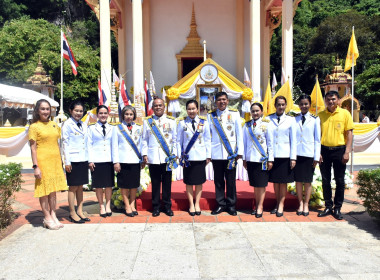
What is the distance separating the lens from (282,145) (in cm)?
452

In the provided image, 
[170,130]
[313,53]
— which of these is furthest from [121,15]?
[313,53]

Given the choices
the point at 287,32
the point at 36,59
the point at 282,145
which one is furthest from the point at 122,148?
the point at 36,59

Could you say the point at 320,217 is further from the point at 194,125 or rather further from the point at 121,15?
the point at 121,15

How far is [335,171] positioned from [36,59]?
72.8 feet

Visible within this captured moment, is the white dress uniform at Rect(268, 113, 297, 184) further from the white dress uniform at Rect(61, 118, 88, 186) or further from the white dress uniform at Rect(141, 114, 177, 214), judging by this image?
the white dress uniform at Rect(61, 118, 88, 186)

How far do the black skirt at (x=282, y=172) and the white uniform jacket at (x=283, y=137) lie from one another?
0.29ft

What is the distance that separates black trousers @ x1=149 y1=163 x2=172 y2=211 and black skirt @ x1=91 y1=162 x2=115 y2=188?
593 millimetres

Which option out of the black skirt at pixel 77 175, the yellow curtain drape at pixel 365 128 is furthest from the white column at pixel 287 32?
the black skirt at pixel 77 175

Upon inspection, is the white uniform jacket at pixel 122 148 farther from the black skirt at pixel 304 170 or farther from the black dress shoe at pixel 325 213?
the black dress shoe at pixel 325 213

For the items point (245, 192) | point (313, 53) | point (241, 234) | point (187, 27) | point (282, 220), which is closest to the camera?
point (241, 234)

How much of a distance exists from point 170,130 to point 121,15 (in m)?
11.7

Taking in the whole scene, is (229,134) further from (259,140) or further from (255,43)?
(255,43)

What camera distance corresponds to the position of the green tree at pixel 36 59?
2147 cm

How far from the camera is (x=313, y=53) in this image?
28.7 m
